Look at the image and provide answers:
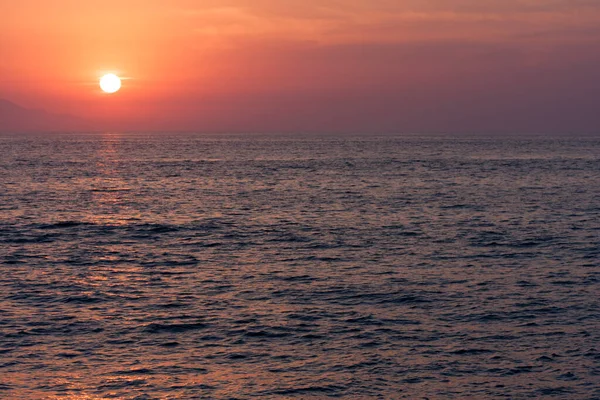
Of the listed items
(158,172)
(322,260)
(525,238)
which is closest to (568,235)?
(525,238)

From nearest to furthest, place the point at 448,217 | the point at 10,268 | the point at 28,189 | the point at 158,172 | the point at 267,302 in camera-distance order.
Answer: the point at 267,302 → the point at 10,268 → the point at 448,217 → the point at 28,189 → the point at 158,172

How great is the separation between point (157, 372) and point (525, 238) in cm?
3537

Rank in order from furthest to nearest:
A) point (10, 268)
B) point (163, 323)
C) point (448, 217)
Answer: point (448, 217) < point (10, 268) < point (163, 323)

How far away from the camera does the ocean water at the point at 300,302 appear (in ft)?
80.1

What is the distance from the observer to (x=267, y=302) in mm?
34281

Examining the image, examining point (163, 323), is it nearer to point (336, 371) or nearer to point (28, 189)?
point (336, 371)

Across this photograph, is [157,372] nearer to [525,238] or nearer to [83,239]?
[83,239]

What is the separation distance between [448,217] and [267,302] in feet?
114

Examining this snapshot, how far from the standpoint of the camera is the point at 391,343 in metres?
28.1

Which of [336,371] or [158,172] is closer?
[336,371]

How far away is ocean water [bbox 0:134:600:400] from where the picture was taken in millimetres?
24406

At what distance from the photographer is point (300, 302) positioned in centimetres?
3425

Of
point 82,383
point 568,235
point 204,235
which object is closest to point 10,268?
point 204,235

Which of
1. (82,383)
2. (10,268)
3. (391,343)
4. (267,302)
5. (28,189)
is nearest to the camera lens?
(82,383)
